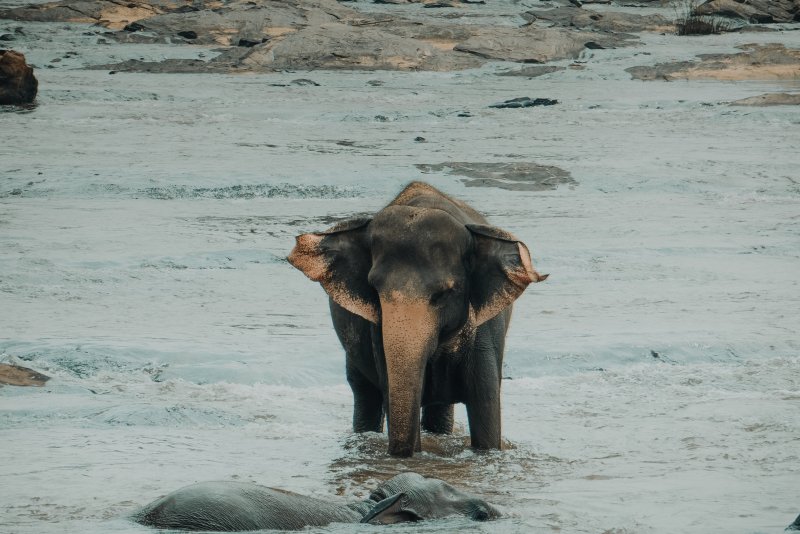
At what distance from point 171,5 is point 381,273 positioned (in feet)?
79.8

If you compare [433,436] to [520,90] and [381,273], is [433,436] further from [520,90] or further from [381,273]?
[520,90]

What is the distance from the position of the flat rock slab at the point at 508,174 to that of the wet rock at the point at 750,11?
1568 centimetres

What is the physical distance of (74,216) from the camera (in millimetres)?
13438

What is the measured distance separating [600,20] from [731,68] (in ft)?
17.6

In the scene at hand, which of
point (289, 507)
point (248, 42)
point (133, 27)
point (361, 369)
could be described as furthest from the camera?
point (133, 27)

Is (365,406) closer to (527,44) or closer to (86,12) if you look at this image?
(527,44)

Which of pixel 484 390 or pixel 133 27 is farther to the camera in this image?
pixel 133 27

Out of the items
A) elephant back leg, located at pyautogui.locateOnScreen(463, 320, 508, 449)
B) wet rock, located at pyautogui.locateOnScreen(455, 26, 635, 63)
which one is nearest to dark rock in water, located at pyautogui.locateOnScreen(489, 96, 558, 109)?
wet rock, located at pyautogui.locateOnScreen(455, 26, 635, 63)

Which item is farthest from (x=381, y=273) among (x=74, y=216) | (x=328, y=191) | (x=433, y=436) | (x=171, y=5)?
(x=171, y=5)

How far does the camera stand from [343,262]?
23.4 feet

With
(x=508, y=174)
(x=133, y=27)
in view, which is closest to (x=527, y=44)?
(x=133, y=27)

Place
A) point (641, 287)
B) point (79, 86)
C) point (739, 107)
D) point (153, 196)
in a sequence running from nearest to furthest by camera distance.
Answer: point (641, 287) → point (153, 196) → point (739, 107) → point (79, 86)

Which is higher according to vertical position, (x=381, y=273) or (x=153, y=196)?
(x=381, y=273)

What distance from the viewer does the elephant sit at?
6633 millimetres
